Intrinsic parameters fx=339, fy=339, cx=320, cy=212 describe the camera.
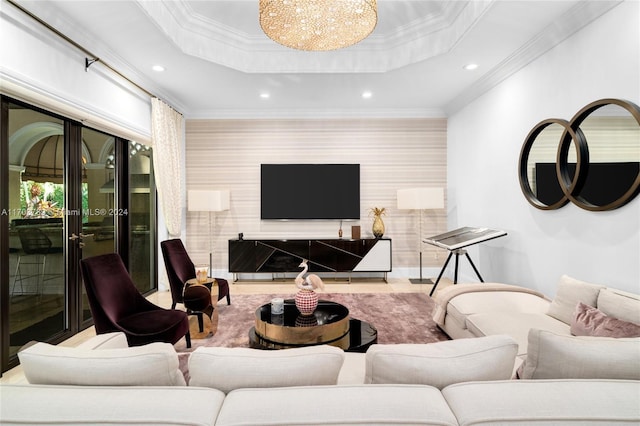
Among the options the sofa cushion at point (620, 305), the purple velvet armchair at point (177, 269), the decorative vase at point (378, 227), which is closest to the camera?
the sofa cushion at point (620, 305)

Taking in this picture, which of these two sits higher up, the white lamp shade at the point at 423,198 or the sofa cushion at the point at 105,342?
the white lamp shade at the point at 423,198

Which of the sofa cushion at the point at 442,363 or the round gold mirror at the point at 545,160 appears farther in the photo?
the round gold mirror at the point at 545,160

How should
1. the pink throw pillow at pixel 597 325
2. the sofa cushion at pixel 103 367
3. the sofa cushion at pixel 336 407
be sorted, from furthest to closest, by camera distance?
the pink throw pillow at pixel 597 325
the sofa cushion at pixel 103 367
the sofa cushion at pixel 336 407

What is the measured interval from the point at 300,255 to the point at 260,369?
4176 millimetres

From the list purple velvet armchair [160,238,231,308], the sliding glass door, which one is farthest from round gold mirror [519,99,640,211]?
the sliding glass door

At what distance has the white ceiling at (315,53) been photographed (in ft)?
9.36

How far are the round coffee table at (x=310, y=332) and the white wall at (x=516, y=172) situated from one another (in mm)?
1894

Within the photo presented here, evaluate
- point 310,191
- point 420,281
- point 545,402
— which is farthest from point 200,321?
point 420,281

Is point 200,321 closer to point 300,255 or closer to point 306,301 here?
point 306,301

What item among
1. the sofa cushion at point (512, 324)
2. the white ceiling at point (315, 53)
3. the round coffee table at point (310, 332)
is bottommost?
the round coffee table at point (310, 332)

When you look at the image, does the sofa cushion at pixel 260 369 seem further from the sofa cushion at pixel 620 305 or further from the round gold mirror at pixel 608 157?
the round gold mirror at pixel 608 157

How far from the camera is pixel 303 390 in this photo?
0.95 meters

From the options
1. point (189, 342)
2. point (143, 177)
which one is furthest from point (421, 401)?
point (143, 177)

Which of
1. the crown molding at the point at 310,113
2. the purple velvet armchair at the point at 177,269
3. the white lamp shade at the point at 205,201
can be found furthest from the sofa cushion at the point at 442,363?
the crown molding at the point at 310,113
